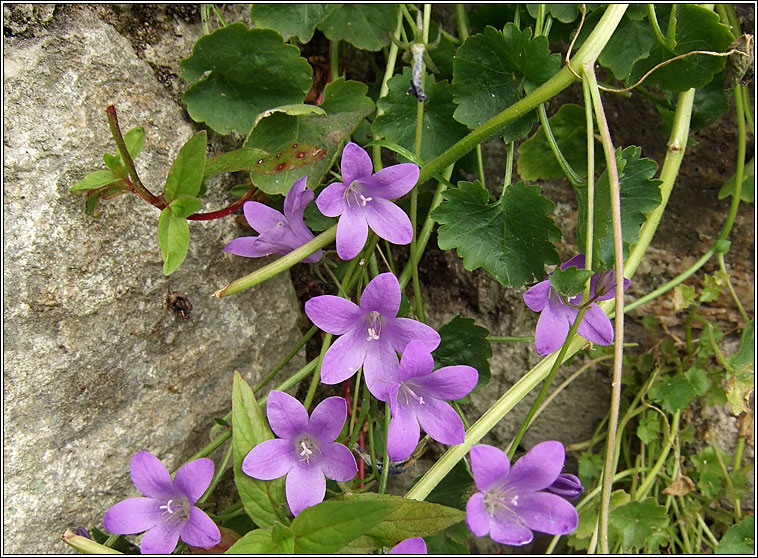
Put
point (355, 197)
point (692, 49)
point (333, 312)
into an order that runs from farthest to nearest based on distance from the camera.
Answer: point (692, 49) < point (355, 197) < point (333, 312)

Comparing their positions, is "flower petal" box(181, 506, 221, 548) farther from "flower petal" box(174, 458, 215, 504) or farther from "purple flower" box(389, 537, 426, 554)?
"purple flower" box(389, 537, 426, 554)

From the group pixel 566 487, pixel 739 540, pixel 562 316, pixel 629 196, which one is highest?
pixel 629 196

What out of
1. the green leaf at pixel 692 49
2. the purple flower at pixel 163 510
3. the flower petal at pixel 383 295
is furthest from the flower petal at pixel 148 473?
the green leaf at pixel 692 49

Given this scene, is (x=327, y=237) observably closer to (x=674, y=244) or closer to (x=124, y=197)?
(x=124, y=197)

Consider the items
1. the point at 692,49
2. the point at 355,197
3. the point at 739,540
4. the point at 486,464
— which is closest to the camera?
the point at 486,464

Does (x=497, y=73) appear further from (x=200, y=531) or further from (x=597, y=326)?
(x=200, y=531)

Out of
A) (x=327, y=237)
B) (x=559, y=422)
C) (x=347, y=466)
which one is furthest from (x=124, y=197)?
(x=559, y=422)

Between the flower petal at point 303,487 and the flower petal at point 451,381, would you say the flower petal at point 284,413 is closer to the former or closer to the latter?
the flower petal at point 303,487

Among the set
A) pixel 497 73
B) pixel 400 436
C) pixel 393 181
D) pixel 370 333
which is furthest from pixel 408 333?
pixel 497 73
